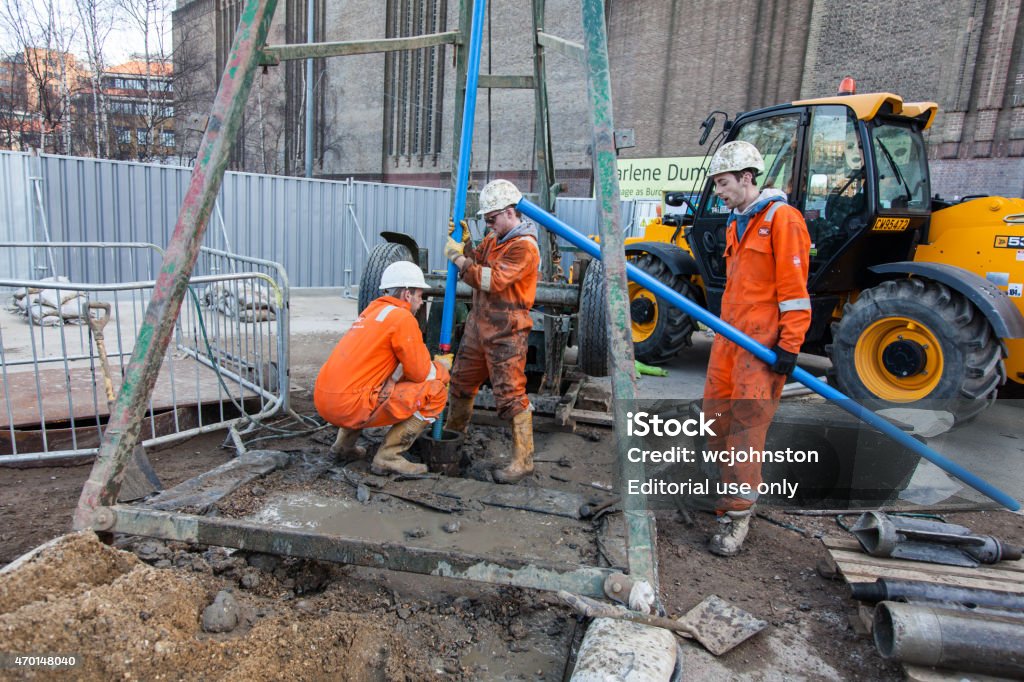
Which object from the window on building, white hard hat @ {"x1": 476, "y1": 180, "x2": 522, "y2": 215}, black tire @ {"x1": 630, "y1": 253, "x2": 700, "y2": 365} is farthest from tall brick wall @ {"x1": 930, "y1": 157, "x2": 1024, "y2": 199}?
the window on building

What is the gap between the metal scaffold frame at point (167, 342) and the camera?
7.46ft

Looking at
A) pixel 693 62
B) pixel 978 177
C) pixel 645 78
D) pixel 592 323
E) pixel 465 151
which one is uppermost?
pixel 693 62

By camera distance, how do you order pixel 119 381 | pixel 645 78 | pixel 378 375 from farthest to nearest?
1. pixel 645 78
2. pixel 119 381
3. pixel 378 375

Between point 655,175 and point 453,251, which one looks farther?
point 655,175

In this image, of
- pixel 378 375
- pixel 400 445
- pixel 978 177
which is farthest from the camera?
pixel 978 177

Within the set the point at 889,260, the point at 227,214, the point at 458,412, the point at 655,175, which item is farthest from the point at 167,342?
the point at 655,175

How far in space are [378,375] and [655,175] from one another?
1813cm

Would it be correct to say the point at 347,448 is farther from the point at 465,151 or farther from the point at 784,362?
the point at 784,362

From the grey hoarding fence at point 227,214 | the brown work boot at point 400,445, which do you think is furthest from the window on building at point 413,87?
the brown work boot at point 400,445

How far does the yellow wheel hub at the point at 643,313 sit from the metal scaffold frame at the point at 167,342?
16.4 ft

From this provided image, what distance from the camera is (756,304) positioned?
3.36 metres

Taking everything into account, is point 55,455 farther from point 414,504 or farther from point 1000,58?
point 1000,58

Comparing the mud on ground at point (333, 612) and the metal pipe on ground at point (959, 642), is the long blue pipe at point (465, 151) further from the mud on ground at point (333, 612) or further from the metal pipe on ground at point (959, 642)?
the metal pipe on ground at point (959, 642)

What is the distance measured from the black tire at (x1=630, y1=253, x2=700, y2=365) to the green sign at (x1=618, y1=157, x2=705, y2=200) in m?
12.3
